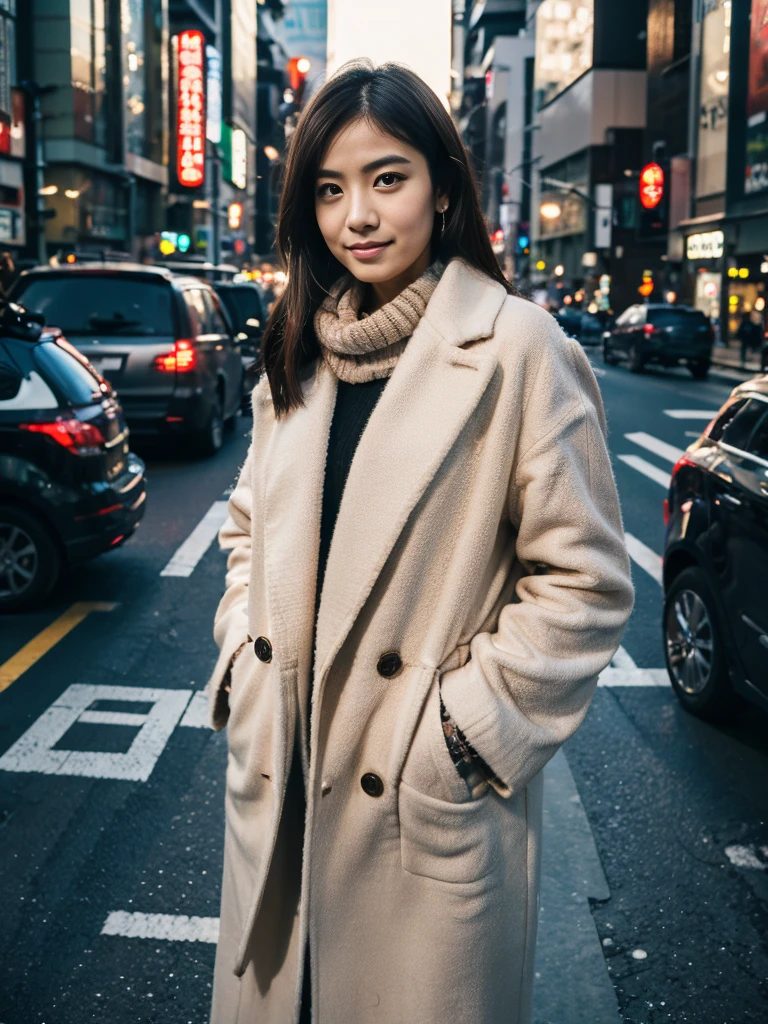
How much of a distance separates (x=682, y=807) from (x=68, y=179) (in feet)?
146

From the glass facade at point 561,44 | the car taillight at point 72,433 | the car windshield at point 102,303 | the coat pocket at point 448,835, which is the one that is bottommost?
the coat pocket at point 448,835

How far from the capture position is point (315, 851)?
194cm

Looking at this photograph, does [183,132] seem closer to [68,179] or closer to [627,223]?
[68,179]

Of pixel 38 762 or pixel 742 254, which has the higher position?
pixel 742 254

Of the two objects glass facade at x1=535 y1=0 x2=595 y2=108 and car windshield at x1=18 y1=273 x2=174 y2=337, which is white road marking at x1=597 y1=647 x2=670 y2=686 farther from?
glass facade at x1=535 y1=0 x2=595 y2=108

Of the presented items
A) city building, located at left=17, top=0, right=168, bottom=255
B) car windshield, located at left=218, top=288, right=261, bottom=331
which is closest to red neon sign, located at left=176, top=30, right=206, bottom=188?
city building, located at left=17, top=0, right=168, bottom=255

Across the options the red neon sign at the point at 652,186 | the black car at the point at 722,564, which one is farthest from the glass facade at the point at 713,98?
the black car at the point at 722,564

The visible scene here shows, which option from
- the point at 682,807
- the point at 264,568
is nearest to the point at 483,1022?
the point at 264,568

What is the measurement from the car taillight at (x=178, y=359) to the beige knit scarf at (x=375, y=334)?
10.7 metres

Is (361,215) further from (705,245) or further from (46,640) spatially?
(705,245)

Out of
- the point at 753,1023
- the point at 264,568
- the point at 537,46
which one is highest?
the point at 537,46

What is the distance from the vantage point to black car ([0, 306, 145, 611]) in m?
7.18

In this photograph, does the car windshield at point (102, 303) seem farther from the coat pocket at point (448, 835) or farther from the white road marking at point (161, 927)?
the coat pocket at point (448, 835)

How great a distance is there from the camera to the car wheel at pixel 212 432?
13545mm
